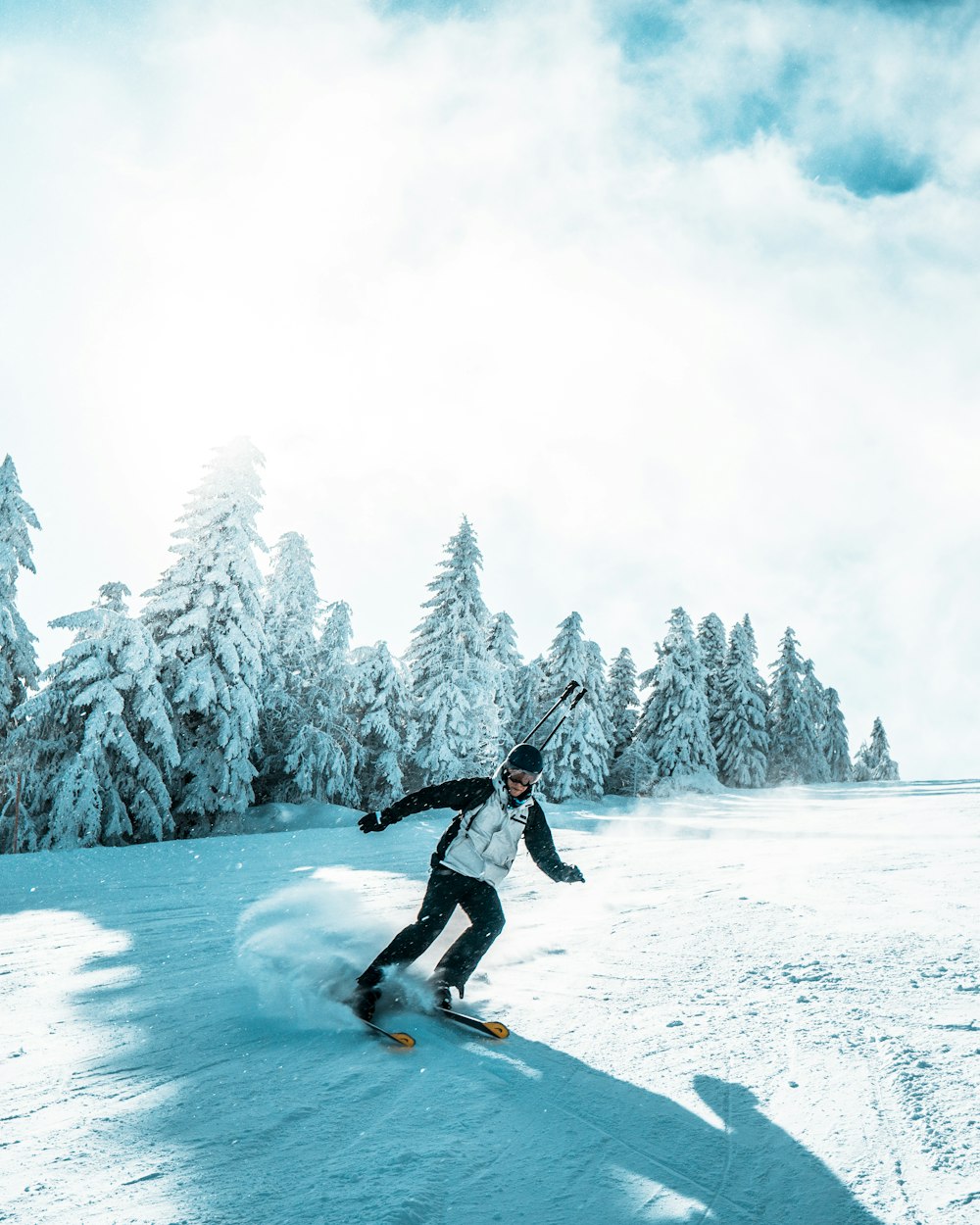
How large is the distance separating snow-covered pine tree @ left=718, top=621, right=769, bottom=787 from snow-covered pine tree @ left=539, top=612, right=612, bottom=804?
11273mm

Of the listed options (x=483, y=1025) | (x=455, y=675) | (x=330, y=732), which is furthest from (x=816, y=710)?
(x=483, y=1025)

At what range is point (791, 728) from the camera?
50.3 meters

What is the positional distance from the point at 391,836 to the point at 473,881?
11154 mm

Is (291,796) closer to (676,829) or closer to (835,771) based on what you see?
(676,829)

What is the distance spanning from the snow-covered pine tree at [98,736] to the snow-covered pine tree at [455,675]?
477 inches

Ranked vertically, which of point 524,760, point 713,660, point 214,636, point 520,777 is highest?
point 713,660

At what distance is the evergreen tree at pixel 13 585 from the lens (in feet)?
72.1

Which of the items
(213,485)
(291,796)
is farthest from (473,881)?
(291,796)

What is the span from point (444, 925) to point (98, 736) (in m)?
15.6

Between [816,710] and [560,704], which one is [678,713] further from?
[560,704]

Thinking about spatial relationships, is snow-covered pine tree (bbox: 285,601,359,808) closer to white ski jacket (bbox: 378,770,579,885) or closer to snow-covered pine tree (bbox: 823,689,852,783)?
white ski jacket (bbox: 378,770,579,885)

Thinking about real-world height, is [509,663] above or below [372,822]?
above

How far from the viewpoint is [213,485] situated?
21234 mm

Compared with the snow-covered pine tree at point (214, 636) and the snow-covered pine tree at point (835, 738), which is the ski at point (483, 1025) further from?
the snow-covered pine tree at point (835, 738)
